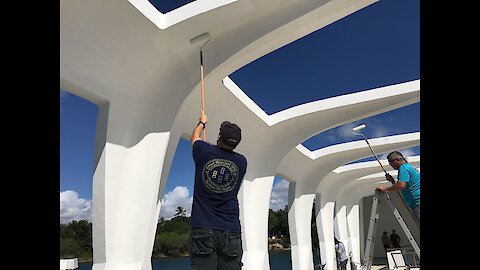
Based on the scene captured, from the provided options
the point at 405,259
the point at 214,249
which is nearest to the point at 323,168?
the point at 405,259

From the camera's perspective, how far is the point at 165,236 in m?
34.5

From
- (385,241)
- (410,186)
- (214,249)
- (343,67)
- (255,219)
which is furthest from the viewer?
(385,241)

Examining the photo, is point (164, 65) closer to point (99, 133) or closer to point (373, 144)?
point (99, 133)

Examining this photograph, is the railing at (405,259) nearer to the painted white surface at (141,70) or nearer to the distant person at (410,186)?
the distant person at (410,186)

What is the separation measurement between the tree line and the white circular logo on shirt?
1246 cm

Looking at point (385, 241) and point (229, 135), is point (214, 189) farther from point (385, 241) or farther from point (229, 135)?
point (385, 241)

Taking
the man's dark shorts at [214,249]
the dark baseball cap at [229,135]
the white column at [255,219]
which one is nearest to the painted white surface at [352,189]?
the white column at [255,219]

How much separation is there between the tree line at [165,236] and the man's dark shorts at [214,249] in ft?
40.9

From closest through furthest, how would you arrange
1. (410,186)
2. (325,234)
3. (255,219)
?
(410,186), (255,219), (325,234)

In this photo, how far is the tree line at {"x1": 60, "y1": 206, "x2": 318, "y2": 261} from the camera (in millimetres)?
23531

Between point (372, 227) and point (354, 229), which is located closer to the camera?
point (372, 227)

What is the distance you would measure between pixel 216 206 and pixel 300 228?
43.4ft

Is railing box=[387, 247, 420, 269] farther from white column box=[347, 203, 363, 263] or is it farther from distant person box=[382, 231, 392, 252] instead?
distant person box=[382, 231, 392, 252]

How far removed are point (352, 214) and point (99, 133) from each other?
21.7 metres
